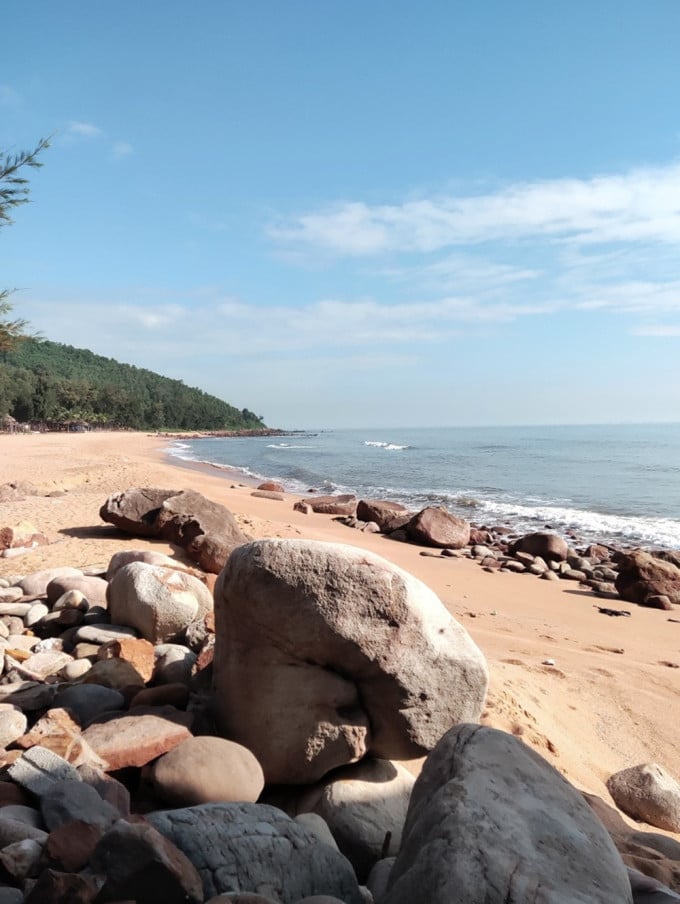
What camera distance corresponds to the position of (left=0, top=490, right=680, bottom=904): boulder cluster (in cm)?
203

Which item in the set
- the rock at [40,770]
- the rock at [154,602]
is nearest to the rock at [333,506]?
the rock at [154,602]

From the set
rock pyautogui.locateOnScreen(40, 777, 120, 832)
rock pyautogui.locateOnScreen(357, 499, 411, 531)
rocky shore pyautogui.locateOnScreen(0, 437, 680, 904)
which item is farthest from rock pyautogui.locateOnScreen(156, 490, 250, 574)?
rock pyautogui.locateOnScreen(357, 499, 411, 531)

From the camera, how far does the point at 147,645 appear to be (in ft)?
14.9

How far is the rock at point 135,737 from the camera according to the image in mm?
3107

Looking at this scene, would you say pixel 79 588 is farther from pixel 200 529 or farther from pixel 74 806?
pixel 74 806

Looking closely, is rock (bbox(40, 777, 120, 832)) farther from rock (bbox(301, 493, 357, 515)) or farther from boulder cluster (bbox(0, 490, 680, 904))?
rock (bbox(301, 493, 357, 515))

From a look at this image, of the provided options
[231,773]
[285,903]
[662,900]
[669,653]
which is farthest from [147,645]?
[669,653]

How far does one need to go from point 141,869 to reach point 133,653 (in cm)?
258

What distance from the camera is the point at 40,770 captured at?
2.75 m

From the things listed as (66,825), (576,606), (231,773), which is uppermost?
(66,825)

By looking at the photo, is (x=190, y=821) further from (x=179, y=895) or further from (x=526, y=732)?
(x=526, y=732)

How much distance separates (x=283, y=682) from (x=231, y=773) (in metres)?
0.60

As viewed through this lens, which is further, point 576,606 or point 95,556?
point 576,606

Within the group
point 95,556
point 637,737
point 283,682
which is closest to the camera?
point 283,682
